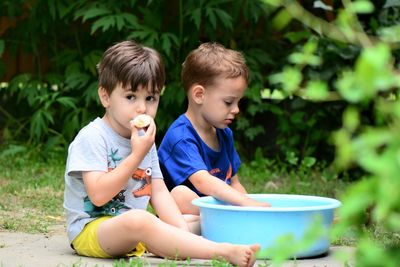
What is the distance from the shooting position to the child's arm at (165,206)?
11.6ft

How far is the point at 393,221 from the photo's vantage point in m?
1.12

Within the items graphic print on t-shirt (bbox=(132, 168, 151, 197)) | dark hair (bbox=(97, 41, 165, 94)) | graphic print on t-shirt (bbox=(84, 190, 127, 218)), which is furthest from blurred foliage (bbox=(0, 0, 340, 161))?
graphic print on t-shirt (bbox=(84, 190, 127, 218))

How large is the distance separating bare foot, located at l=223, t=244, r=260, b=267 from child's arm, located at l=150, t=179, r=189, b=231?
1.75 ft

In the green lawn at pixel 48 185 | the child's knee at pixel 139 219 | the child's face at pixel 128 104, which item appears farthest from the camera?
the green lawn at pixel 48 185

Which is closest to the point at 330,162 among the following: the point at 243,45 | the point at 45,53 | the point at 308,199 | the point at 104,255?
the point at 243,45

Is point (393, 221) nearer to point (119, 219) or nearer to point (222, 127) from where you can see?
point (119, 219)

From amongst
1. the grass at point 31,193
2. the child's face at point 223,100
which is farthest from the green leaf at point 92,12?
the child's face at point 223,100

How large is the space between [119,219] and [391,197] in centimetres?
215

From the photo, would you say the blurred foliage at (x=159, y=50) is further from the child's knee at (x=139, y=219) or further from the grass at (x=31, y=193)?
the child's knee at (x=139, y=219)

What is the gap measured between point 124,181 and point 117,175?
4 cm

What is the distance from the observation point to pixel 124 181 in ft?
10.5

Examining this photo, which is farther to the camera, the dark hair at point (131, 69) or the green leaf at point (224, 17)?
the green leaf at point (224, 17)

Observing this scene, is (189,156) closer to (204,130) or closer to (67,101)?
(204,130)

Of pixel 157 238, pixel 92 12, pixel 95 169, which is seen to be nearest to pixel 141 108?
pixel 95 169
